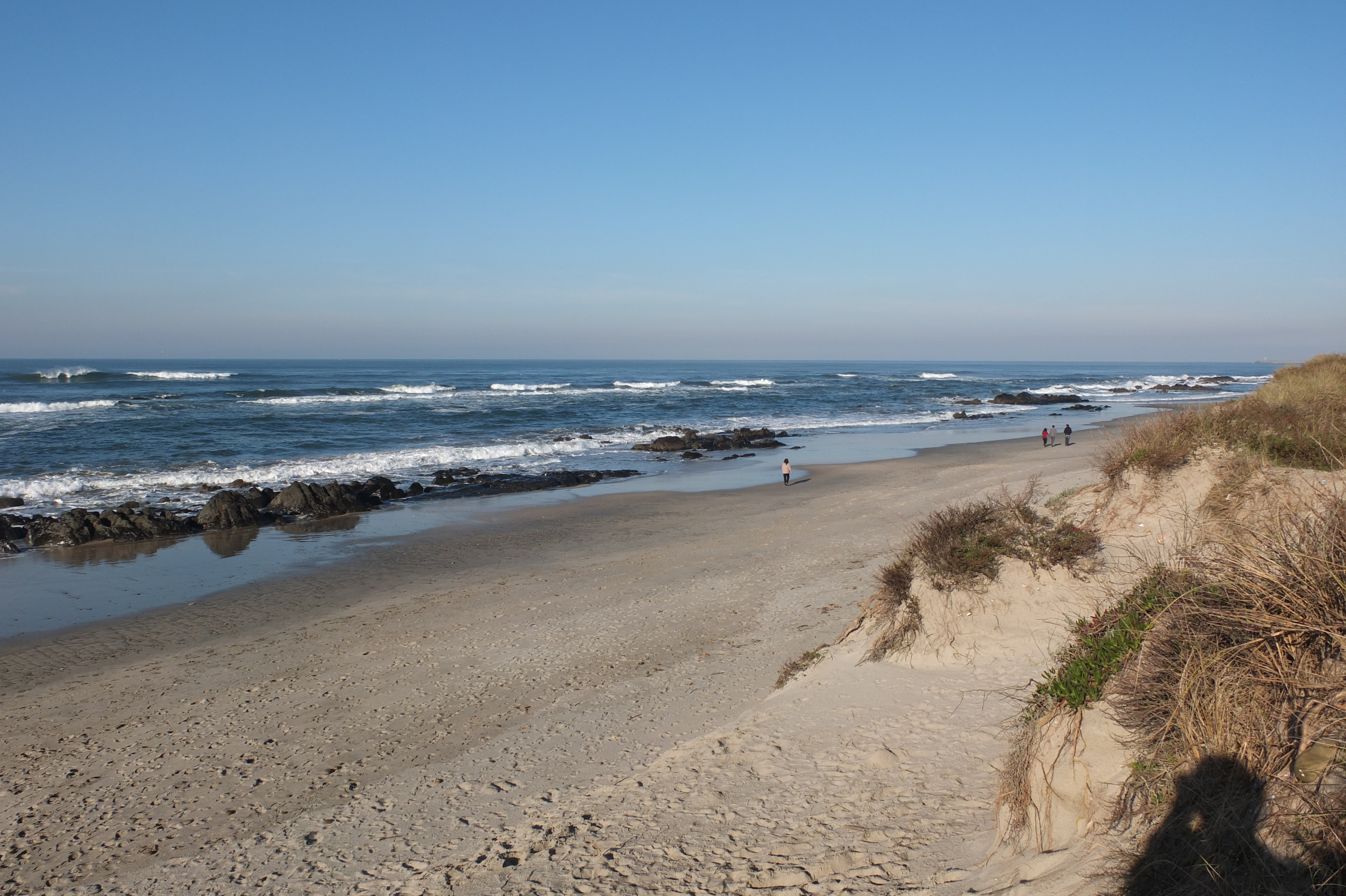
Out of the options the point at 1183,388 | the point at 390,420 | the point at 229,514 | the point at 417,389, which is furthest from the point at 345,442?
the point at 1183,388

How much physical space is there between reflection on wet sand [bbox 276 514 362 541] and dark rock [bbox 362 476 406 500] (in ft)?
5.76

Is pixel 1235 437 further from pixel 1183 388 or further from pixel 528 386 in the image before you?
pixel 1183 388

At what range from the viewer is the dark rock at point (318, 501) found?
17.9 m

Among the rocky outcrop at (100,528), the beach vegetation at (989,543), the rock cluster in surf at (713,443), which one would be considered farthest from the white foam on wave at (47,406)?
the beach vegetation at (989,543)

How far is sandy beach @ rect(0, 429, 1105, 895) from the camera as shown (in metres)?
4.58

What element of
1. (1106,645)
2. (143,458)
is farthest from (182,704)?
(143,458)

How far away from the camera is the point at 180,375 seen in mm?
85875

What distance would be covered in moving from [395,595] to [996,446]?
928 inches

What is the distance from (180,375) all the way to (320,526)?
276ft

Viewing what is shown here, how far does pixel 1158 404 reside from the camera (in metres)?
47.1

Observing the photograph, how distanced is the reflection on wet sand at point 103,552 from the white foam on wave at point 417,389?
156 feet

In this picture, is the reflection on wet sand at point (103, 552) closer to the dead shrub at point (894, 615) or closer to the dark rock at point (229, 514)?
the dark rock at point (229, 514)

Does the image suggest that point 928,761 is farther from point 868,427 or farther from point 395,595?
point 868,427

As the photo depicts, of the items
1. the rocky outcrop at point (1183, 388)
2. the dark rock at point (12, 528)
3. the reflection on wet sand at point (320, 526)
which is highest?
the rocky outcrop at point (1183, 388)
